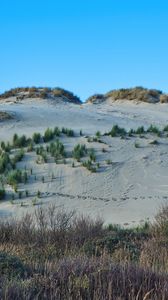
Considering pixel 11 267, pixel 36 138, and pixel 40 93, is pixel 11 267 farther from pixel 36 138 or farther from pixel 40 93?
pixel 40 93

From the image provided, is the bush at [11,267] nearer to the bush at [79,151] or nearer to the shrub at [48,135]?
the bush at [79,151]

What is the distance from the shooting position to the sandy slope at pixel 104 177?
22766 mm

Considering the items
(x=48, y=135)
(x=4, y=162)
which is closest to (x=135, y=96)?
(x=48, y=135)

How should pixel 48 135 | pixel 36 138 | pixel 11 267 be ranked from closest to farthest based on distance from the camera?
1. pixel 11 267
2. pixel 36 138
3. pixel 48 135

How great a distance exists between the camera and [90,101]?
163 feet

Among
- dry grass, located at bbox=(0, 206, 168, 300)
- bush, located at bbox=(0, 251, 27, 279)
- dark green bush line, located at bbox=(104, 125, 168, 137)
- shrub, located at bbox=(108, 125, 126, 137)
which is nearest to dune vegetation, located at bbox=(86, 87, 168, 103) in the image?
dark green bush line, located at bbox=(104, 125, 168, 137)

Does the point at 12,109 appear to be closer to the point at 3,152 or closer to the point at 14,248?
the point at 3,152

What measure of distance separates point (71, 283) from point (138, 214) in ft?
48.2

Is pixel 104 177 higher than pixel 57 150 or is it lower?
lower

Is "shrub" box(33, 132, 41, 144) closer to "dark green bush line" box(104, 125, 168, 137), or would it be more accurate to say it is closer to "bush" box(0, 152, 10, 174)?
"bush" box(0, 152, 10, 174)

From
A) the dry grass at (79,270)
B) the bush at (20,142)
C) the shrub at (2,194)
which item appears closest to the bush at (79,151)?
the bush at (20,142)

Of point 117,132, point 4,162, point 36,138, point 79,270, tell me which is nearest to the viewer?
point 79,270

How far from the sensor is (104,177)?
85.7ft

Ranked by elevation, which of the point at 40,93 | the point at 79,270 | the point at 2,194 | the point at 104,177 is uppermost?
the point at 40,93
